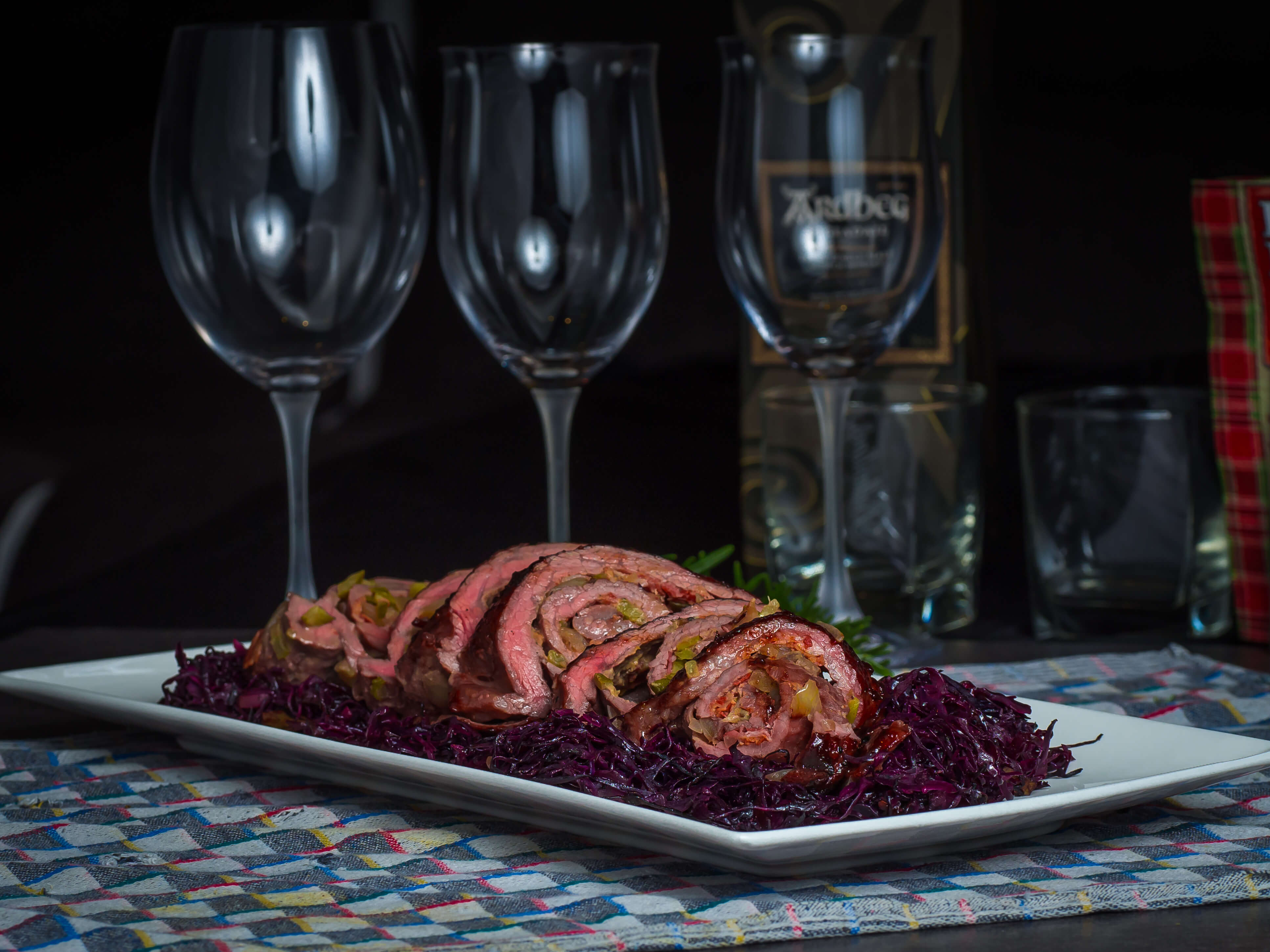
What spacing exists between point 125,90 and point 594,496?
1.14 metres

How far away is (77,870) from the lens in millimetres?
877

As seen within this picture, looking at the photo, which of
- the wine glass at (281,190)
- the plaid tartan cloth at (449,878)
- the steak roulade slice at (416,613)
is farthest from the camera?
the wine glass at (281,190)

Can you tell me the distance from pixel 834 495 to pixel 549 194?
0.37m

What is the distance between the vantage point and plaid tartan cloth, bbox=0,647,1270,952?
76cm

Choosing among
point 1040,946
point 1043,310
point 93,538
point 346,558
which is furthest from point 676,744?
point 93,538

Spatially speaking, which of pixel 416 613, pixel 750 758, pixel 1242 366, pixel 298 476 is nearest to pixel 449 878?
pixel 750 758

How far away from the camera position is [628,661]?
3.13ft

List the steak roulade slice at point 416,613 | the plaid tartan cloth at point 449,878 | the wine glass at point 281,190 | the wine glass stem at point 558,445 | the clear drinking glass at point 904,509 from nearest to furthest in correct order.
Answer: the plaid tartan cloth at point 449,878 < the steak roulade slice at point 416,613 < the wine glass at point 281,190 < the wine glass stem at point 558,445 < the clear drinking glass at point 904,509

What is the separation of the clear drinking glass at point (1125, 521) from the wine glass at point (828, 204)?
0.63ft

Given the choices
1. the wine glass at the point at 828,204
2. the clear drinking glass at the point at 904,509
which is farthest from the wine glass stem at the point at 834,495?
the clear drinking glass at the point at 904,509

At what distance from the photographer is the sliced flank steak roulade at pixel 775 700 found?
0.87 meters

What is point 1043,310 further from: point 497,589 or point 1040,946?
point 1040,946

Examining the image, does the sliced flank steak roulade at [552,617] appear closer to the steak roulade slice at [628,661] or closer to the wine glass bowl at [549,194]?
the steak roulade slice at [628,661]

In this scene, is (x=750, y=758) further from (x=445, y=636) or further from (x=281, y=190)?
(x=281, y=190)
